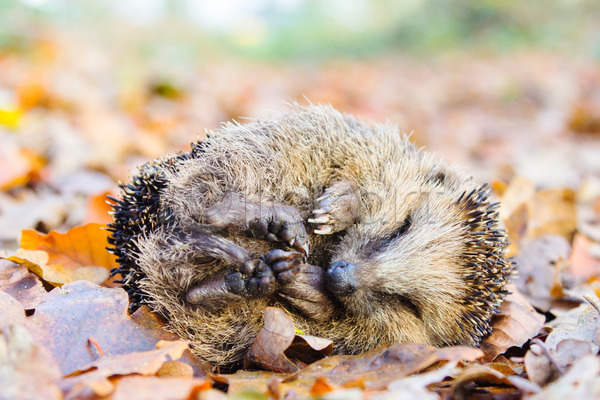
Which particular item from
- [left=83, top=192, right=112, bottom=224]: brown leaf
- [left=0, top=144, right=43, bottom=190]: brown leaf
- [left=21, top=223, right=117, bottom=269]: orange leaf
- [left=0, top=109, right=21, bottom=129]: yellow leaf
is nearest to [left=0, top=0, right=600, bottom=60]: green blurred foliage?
[left=0, top=109, right=21, bottom=129]: yellow leaf

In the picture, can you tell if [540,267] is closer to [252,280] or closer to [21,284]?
[252,280]

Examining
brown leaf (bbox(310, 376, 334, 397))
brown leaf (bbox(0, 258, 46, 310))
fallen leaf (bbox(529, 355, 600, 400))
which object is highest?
fallen leaf (bbox(529, 355, 600, 400))

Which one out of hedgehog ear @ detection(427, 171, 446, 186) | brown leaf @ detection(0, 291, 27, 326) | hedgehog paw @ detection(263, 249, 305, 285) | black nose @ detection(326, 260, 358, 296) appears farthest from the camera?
hedgehog ear @ detection(427, 171, 446, 186)

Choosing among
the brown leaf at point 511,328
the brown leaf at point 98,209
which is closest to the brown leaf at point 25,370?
the brown leaf at point 98,209

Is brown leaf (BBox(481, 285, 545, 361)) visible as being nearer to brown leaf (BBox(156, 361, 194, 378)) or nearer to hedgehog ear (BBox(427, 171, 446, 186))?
hedgehog ear (BBox(427, 171, 446, 186))

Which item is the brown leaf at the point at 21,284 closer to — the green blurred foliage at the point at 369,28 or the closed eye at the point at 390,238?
the closed eye at the point at 390,238

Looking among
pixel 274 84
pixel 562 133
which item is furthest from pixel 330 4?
pixel 562 133
